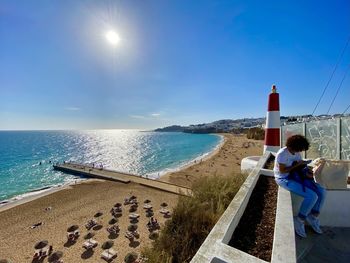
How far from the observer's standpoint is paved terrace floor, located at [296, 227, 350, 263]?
8.38ft

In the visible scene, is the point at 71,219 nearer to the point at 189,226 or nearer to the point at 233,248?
the point at 189,226

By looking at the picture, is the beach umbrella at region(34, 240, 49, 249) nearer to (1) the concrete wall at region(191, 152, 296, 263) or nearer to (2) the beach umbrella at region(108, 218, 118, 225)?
(2) the beach umbrella at region(108, 218, 118, 225)

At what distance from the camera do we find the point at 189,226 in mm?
3266

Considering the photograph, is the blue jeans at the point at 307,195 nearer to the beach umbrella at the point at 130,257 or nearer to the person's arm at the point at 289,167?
the person's arm at the point at 289,167

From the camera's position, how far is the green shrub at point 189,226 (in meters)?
2.84

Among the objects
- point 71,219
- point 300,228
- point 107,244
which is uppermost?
point 300,228

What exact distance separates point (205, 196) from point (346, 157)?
10.7ft

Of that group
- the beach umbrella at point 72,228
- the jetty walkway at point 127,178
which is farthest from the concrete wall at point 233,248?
the beach umbrella at point 72,228

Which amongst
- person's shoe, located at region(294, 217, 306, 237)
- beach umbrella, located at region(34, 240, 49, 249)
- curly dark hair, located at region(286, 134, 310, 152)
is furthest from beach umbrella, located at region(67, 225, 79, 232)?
curly dark hair, located at region(286, 134, 310, 152)

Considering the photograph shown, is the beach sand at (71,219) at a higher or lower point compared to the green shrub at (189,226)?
lower

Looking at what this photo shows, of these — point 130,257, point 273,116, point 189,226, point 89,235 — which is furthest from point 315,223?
point 89,235

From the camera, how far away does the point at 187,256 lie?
278 cm

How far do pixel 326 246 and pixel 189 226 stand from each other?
1.94 metres

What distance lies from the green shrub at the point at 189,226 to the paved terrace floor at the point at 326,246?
3.88ft
